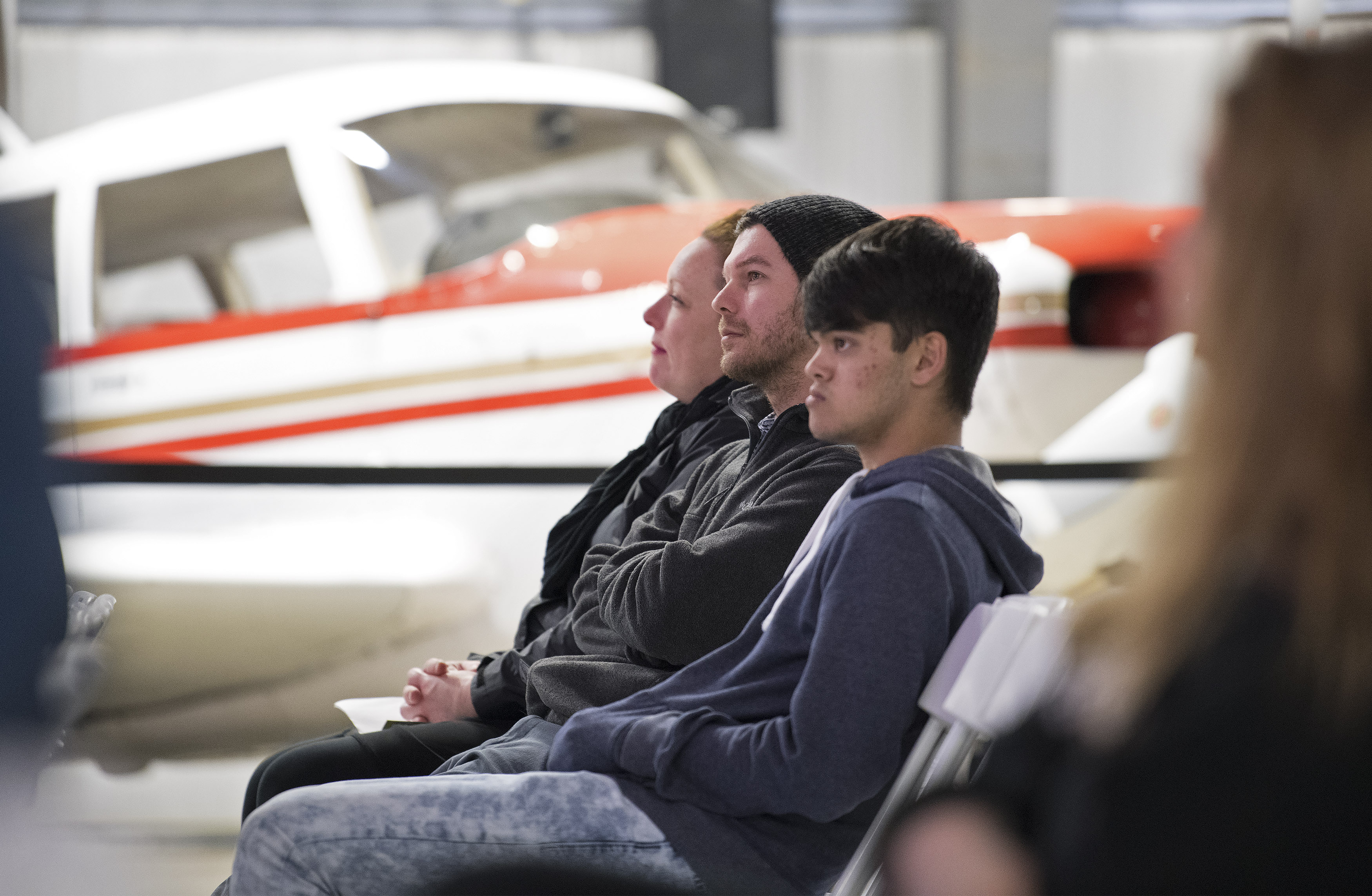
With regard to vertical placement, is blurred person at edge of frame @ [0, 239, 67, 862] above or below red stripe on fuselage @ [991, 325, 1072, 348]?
above

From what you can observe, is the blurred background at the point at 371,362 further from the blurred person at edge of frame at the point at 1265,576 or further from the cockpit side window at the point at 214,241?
the blurred person at edge of frame at the point at 1265,576

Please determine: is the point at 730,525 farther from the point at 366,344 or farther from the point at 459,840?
the point at 366,344

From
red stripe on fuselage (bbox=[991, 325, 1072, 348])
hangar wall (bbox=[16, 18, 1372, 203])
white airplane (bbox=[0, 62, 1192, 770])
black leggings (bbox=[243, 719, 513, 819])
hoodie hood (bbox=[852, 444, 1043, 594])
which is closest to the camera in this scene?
hoodie hood (bbox=[852, 444, 1043, 594])

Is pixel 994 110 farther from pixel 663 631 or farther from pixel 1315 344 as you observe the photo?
pixel 1315 344

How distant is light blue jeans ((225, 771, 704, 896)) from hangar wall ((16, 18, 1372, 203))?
7.22m

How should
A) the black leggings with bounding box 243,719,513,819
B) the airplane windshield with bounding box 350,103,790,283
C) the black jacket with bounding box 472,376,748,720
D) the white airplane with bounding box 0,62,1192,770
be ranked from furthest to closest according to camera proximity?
the airplane windshield with bounding box 350,103,790,283, the white airplane with bounding box 0,62,1192,770, the black jacket with bounding box 472,376,748,720, the black leggings with bounding box 243,719,513,819

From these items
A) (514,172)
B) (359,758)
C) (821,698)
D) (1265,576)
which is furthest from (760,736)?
(514,172)

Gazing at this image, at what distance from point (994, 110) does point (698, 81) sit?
2487 mm

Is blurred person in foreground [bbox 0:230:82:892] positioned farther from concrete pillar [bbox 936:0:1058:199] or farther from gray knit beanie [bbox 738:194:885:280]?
concrete pillar [bbox 936:0:1058:199]

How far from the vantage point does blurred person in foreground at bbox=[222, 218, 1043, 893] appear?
1086 millimetres

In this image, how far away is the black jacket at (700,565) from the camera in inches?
52.4

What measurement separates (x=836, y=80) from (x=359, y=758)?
304 inches

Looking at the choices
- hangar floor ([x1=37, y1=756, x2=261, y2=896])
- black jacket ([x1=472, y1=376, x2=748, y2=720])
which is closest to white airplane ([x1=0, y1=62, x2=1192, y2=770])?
hangar floor ([x1=37, y1=756, x2=261, y2=896])

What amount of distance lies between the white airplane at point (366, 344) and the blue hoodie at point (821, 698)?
1930mm
